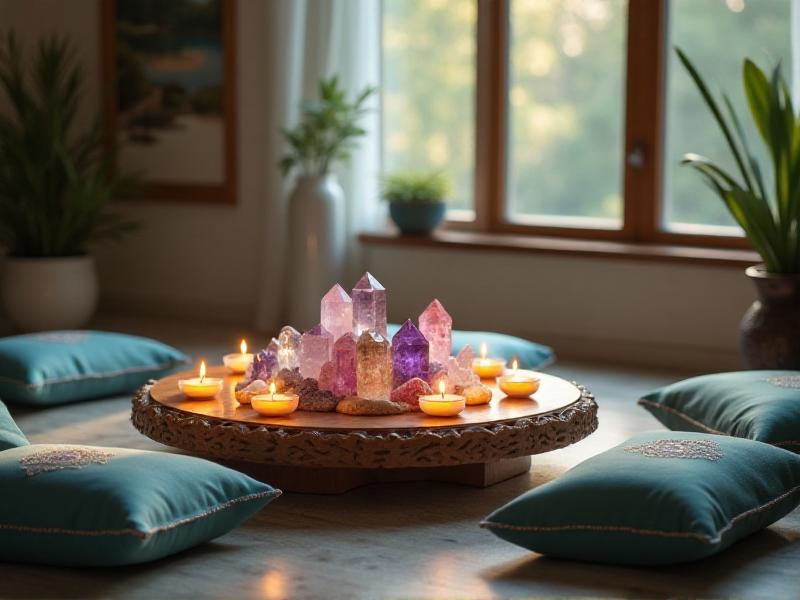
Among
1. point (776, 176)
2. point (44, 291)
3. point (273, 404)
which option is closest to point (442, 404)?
point (273, 404)

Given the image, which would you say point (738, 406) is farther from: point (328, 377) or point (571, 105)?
point (571, 105)

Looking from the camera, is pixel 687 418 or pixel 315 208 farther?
pixel 315 208

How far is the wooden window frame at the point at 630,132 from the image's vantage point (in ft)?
16.8

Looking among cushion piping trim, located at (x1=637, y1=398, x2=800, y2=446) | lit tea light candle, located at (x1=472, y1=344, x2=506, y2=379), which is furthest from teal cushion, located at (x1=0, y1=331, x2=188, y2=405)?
cushion piping trim, located at (x1=637, y1=398, x2=800, y2=446)

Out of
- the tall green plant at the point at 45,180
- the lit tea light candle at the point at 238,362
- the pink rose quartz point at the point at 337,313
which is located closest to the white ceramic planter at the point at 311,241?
the tall green plant at the point at 45,180

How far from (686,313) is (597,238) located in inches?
22.0

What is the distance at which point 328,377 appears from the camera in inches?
128

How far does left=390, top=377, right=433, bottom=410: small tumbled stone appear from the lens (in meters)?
3.21

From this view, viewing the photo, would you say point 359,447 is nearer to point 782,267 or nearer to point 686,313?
point 782,267

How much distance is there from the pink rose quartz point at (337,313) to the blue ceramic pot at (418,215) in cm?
219

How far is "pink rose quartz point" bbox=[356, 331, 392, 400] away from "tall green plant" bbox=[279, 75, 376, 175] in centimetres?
243

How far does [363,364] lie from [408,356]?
0.48 feet

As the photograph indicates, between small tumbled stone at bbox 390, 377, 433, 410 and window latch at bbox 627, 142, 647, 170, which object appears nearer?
small tumbled stone at bbox 390, 377, 433, 410

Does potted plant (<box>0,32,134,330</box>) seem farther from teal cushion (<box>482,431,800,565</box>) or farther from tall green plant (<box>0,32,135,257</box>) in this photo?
teal cushion (<box>482,431,800,565</box>)
